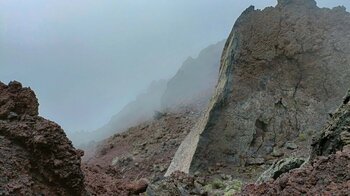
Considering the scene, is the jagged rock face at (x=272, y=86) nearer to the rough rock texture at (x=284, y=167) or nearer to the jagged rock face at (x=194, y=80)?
the rough rock texture at (x=284, y=167)

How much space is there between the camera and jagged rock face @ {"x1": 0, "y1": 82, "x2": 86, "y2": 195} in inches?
259

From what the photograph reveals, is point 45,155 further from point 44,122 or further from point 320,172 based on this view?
point 320,172

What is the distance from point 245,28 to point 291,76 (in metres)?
3.66

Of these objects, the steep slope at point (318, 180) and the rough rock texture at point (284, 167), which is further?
the rough rock texture at point (284, 167)

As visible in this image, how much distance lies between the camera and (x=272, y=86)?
72.1 ft

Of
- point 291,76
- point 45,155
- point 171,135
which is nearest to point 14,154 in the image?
point 45,155

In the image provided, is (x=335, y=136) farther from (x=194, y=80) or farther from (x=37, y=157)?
(x=194, y=80)

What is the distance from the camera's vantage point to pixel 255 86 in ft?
72.4

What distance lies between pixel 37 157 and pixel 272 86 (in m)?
16.7

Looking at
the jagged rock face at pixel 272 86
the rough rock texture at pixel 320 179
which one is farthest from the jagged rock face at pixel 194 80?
the rough rock texture at pixel 320 179

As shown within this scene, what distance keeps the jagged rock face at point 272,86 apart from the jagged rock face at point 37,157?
12807 millimetres

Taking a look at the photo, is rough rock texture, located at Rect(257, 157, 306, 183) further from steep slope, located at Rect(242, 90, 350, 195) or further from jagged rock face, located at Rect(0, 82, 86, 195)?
jagged rock face, located at Rect(0, 82, 86, 195)

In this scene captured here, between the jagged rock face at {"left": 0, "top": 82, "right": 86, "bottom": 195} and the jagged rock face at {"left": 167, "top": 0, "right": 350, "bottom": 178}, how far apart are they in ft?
42.0

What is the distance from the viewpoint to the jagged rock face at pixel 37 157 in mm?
6582
